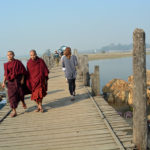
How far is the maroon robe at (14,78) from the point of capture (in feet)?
16.4

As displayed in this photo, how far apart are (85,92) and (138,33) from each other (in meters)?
4.59

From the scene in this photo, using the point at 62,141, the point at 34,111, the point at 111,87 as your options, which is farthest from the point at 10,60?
the point at 111,87

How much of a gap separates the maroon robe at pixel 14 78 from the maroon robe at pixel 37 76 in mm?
175

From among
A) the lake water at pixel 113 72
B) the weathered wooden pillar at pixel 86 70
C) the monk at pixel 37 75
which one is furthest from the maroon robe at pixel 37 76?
the lake water at pixel 113 72

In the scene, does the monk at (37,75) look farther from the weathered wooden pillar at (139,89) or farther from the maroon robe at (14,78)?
the weathered wooden pillar at (139,89)

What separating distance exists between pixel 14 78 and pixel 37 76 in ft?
1.76

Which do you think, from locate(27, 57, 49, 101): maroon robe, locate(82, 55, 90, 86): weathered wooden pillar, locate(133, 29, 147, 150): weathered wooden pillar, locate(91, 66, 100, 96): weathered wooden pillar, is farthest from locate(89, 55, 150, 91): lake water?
locate(133, 29, 147, 150): weathered wooden pillar

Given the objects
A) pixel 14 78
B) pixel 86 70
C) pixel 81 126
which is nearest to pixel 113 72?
pixel 86 70

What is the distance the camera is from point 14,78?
5.05 metres

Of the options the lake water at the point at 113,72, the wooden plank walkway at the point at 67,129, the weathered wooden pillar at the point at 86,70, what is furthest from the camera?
the lake water at the point at 113,72

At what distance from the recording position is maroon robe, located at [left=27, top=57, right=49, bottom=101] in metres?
5.14

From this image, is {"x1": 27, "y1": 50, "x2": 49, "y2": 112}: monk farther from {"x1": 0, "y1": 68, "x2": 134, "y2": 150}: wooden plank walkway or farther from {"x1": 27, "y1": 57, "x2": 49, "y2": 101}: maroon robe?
{"x1": 0, "y1": 68, "x2": 134, "y2": 150}: wooden plank walkway

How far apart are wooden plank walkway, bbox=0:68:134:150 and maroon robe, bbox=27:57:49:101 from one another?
54 cm

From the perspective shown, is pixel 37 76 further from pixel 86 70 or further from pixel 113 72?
pixel 113 72
